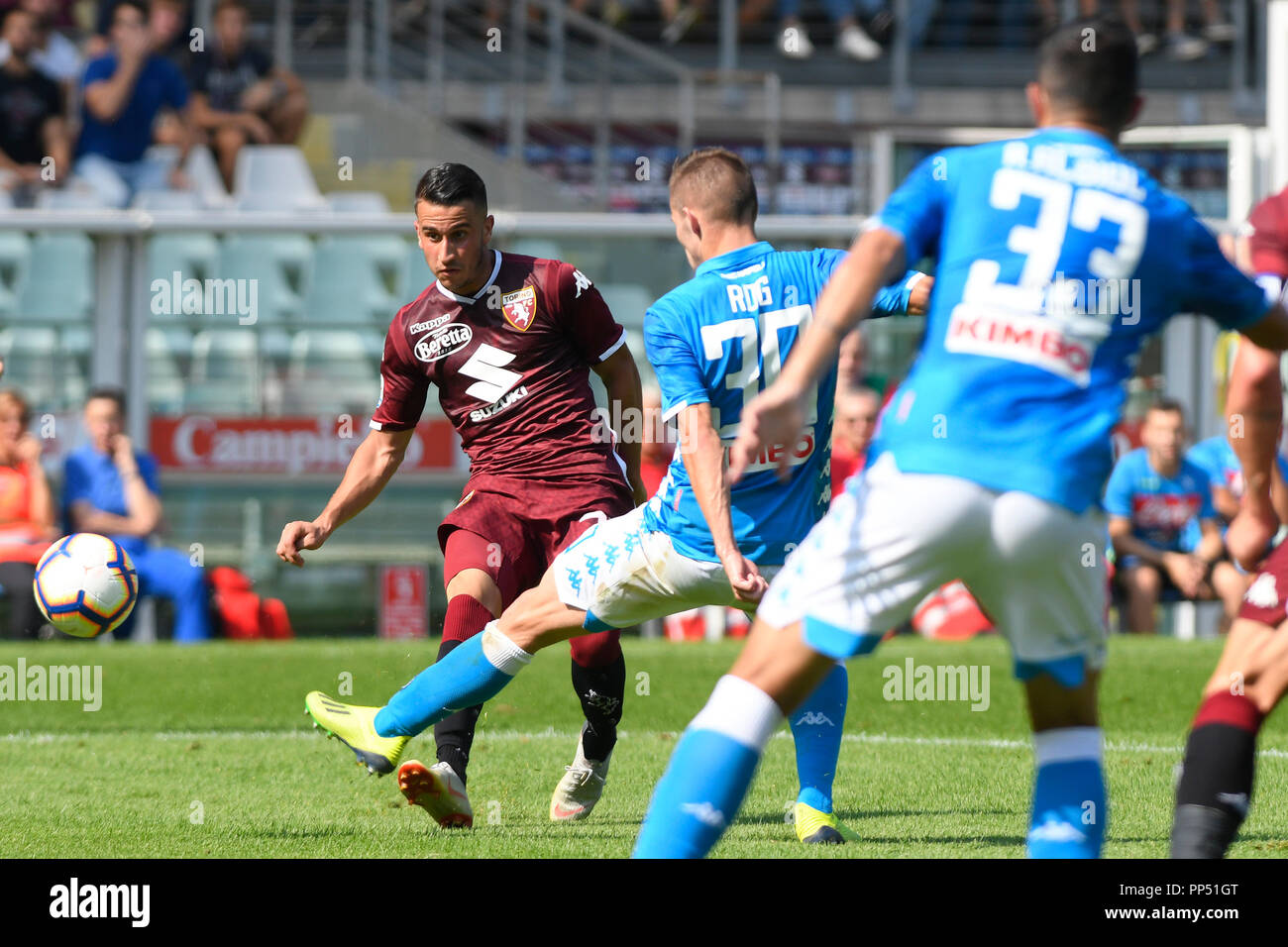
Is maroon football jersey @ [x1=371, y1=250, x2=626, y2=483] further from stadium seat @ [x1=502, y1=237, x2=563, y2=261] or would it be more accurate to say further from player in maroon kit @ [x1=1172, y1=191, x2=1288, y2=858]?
stadium seat @ [x1=502, y1=237, x2=563, y2=261]

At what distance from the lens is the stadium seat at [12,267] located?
14445 millimetres

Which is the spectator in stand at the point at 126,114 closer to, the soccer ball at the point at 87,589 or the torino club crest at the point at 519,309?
the soccer ball at the point at 87,589

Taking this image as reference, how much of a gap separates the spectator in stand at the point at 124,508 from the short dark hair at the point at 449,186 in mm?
7354

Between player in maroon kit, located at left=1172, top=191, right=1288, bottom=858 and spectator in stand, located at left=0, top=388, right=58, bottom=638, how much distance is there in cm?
986

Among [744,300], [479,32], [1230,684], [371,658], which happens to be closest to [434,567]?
[371,658]

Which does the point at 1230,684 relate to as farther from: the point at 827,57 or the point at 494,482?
the point at 827,57

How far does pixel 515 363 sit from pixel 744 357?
4.32ft

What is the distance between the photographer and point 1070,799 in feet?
11.8

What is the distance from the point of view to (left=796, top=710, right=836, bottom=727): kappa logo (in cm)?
532

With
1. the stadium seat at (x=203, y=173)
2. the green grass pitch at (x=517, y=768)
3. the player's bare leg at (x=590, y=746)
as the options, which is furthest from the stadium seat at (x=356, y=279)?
the player's bare leg at (x=590, y=746)

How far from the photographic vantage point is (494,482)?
602 centimetres

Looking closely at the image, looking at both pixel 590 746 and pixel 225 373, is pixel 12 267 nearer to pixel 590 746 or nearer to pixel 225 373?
pixel 225 373

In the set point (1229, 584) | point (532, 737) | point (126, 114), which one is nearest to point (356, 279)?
point (126, 114)
